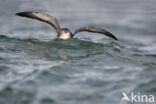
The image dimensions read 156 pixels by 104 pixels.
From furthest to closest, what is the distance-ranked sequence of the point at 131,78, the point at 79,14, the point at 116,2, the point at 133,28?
1. the point at 116,2
2. the point at 79,14
3. the point at 133,28
4. the point at 131,78

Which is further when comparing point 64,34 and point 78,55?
point 64,34

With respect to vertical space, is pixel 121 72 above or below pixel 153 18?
below

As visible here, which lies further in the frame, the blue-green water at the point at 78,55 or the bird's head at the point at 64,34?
the bird's head at the point at 64,34

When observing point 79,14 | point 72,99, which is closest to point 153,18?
point 79,14

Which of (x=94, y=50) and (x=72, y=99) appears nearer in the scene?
(x=72, y=99)

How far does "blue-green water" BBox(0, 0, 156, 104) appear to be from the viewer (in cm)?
849

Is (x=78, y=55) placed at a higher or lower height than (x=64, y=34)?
lower

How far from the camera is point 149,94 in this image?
8.88 meters

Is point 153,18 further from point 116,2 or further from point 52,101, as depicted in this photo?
point 52,101

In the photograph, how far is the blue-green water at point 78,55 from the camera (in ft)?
27.9

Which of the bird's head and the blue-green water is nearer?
the blue-green water

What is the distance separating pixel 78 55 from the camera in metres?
11.3

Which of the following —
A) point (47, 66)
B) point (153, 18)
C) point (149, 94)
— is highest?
point (153, 18)

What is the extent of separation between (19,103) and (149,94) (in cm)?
285
